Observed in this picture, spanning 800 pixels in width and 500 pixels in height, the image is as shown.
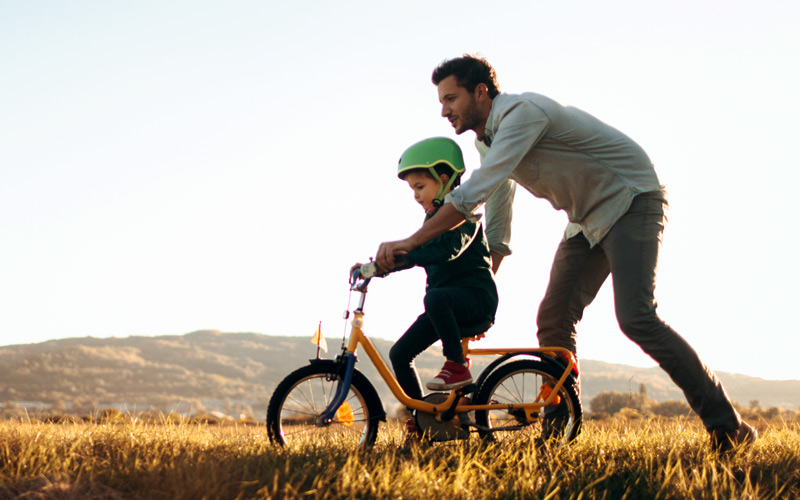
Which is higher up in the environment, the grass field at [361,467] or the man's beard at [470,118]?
the man's beard at [470,118]

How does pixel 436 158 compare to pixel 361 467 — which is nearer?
pixel 361 467

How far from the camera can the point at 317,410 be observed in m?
3.92

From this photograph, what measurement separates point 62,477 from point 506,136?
9.29ft

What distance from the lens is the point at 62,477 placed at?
3045 mm

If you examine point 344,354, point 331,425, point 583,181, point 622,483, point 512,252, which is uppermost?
point 583,181

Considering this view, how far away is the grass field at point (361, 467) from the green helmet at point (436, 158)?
1.62 m

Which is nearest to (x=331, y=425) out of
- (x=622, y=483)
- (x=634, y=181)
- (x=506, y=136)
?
(x=622, y=483)

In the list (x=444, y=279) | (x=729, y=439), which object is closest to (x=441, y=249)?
(x=444, y=279)

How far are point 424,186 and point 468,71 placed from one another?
2.47 feet

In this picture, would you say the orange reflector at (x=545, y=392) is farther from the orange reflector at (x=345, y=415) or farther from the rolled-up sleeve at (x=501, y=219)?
the orange reflector at (x=345, y=415)

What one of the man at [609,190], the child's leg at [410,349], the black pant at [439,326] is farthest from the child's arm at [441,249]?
the man at [609,190]

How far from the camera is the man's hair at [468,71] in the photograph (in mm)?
4141

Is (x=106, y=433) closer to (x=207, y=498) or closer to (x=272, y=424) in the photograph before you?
(x=272, y=424)

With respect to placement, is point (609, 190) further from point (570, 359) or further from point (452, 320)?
point (452, 320)
